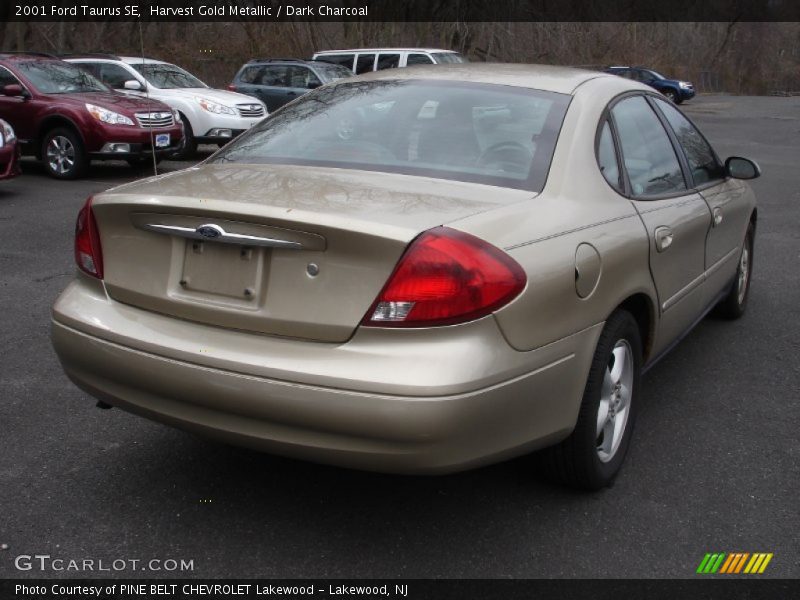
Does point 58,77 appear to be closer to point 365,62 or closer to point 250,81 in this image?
point 250,81

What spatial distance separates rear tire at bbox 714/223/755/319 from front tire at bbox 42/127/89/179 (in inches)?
362

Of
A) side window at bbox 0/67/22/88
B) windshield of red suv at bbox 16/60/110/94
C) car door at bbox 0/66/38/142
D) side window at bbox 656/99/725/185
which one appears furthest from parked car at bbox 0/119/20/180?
side window at bbox 656/99/725/185

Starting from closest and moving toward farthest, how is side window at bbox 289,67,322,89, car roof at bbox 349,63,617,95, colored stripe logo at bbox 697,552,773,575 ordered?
colored stripe logo at bbox 697,552,773,575
car roof at bbox 349,63,617,95
side window at bbox 289,67,322,89

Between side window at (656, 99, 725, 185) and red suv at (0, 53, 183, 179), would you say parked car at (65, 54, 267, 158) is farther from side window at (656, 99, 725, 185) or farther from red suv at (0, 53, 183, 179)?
side window at (656, 99, 725, 185)

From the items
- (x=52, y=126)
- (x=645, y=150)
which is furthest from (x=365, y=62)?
(x=645, y=150)

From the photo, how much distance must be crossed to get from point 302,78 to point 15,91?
6818 mm

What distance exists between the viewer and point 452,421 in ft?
8.78

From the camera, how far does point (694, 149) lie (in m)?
4.84

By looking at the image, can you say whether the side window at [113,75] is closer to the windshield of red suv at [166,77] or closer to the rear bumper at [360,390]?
the windshield of red suv at [166,77]

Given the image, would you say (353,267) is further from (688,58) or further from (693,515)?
(688,58)

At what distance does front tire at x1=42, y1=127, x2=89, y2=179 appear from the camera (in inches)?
490

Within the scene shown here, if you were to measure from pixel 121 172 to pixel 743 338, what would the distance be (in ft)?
34.5

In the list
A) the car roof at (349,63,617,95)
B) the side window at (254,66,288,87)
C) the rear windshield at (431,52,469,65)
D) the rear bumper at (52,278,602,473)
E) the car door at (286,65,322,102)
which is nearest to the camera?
the rear bumper at (52,278,602,473)
